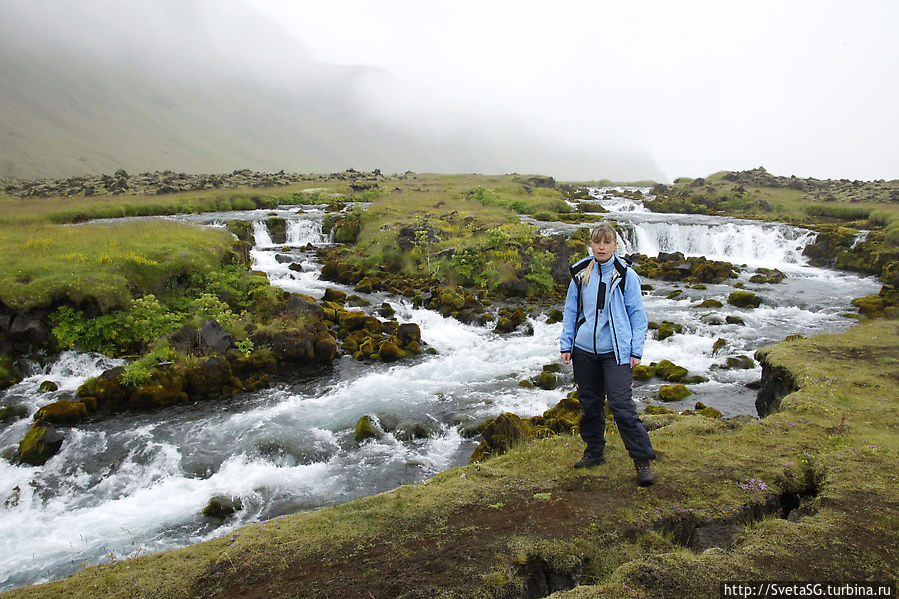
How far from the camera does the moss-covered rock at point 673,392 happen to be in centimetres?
1316

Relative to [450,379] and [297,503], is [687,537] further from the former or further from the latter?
[450,379]

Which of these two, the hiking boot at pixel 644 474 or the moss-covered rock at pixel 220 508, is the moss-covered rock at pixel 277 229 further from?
the hiking boot at pixel 644 474

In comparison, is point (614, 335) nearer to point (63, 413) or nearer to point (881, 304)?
point (63, 413)

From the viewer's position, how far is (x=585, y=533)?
5246 mm

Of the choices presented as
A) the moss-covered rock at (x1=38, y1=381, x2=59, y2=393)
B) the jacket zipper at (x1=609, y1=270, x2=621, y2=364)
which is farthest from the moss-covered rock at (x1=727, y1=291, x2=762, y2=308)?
the moss-covered rock at (x1=38, y1=381, x2=59, y2=393)

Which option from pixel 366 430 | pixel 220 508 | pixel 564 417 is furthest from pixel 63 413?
pixel 564 417

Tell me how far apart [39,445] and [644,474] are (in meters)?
13.3

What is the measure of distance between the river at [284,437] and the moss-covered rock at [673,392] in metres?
0.31

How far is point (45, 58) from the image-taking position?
198 meters

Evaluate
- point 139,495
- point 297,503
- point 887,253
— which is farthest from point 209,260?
point 887,253

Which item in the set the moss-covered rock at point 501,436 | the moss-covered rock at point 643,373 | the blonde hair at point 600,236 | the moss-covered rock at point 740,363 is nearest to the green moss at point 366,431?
the moss-covered rock at point 501,436

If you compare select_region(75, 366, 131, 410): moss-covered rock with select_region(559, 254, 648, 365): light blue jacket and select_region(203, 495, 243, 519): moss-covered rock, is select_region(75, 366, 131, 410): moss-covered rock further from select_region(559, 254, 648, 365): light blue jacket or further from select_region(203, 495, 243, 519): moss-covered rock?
select_region(559, 254, 648, 365): light blue jacket

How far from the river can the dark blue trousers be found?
4.59 meters

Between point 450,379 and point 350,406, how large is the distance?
3720 mm
